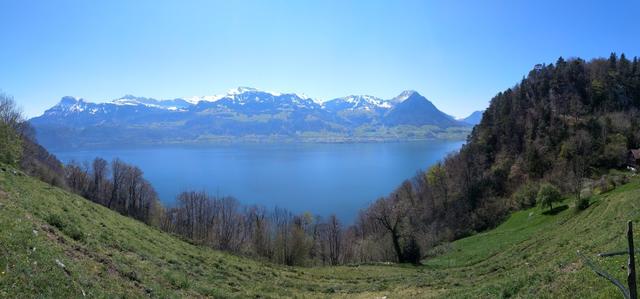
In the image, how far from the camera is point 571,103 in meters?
104

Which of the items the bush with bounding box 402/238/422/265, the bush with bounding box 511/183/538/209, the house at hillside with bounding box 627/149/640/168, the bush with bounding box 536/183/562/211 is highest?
the house at hillside with bounding box 627/149/640/168

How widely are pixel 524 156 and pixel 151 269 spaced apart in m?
95.7

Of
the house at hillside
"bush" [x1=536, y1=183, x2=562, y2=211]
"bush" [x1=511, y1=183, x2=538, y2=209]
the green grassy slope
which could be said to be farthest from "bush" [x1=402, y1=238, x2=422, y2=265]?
the house at hillside

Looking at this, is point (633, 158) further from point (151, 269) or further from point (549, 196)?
point (151, 269)

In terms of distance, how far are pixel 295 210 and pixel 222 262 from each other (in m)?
89.1

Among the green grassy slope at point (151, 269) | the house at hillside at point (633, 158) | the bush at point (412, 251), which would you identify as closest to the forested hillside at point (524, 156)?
the bush at point (412, 251)

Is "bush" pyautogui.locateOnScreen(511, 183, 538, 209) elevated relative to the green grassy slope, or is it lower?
lower

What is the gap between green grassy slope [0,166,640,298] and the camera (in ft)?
37.5

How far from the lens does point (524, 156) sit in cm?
9256

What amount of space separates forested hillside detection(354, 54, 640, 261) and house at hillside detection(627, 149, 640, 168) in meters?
1.25

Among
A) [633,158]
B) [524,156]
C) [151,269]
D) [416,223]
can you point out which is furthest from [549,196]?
[151,269]

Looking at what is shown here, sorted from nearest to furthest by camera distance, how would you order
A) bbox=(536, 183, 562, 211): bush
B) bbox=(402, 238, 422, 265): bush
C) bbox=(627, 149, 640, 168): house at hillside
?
1. bbox=(402, 238, 422, 265): bush
2. bbox=(536, 183, 562, 211): bush
3. bbox=(627, 149, 640, 168): house at hillside

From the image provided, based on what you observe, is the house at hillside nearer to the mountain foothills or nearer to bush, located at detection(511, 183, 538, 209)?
the mountain foothills

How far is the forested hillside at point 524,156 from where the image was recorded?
66625 mm
